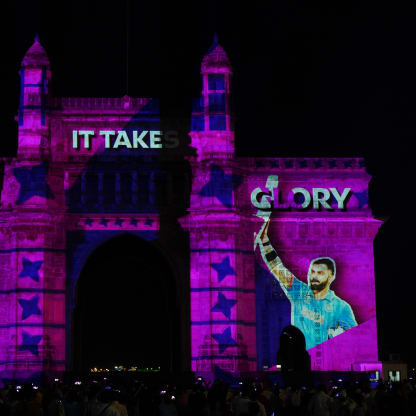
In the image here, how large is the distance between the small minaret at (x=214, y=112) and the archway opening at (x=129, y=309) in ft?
25.5

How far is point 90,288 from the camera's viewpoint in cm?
7138

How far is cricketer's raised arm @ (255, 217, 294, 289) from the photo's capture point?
6844 cm

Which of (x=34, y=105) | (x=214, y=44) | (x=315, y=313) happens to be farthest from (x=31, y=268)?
(x=214, y=44)

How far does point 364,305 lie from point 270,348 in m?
6.64

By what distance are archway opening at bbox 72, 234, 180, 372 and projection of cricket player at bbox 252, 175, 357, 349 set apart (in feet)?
22.2

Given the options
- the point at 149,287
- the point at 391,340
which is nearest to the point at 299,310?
the point at 149,287

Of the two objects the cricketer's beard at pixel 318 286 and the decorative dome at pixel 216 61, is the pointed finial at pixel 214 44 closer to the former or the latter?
the decorative dome at pixel 216 61

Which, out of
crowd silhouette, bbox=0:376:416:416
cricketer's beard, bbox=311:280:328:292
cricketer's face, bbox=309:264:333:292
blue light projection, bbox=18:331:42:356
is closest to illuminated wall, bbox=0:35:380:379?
blue light projection, bbox=18:331:42:356

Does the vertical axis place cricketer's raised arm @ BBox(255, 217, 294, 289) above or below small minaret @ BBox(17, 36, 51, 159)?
below

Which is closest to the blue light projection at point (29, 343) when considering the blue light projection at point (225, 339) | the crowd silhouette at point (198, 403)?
the blue light projection at point (225, 339)

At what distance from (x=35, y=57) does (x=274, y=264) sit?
66.3ft

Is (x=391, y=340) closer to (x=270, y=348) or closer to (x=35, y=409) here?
(x=270, y=348)

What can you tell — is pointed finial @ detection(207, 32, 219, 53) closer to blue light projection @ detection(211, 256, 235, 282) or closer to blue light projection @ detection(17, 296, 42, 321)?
blue light projection @ detection(211, 256, 235, 282)

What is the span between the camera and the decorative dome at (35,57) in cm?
6838
